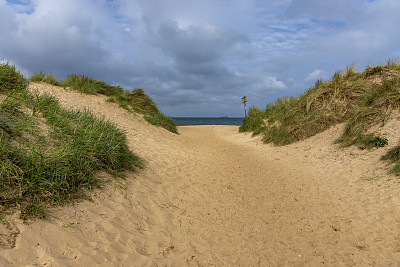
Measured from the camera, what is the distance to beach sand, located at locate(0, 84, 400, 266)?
117 inches

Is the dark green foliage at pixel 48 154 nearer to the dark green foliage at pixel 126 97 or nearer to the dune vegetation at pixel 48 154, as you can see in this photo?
the dune vegetation at pixel 48 154

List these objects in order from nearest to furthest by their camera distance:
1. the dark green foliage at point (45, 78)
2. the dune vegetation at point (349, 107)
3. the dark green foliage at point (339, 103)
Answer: the dune vegetation at point (349, 107) < the dark green foliage at point (339, 103) < the dark green foliage at point (45, 78)

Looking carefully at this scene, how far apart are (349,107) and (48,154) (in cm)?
1171

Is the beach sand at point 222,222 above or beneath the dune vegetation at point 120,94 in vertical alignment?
beneath

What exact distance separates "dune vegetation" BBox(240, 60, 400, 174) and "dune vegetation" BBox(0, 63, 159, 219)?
745cm

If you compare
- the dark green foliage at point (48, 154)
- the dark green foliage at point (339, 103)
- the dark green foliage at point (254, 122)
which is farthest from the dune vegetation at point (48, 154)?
the dark green foliage at point (254, 122)

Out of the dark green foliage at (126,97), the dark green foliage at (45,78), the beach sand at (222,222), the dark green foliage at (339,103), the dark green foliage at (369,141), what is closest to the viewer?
the beach sand at (222,222)

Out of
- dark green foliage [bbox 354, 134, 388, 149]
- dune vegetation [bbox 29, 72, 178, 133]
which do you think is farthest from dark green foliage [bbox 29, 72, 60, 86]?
dark green foliage [bbox 354, 134, 388, 149]

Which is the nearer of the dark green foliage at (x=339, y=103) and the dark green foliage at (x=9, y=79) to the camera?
the dark green foliage at (x=9, y=79)

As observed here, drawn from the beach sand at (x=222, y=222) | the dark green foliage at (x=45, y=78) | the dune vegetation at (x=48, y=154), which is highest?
the dark green foliage at (x=45, y=78)

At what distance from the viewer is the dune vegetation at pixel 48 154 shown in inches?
126

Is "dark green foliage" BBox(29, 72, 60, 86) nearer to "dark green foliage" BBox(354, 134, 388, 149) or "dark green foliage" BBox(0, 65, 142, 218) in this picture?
"dark green foliage" BBox(0, 65, 142, 218)

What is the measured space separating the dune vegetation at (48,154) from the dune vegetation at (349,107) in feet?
24.4

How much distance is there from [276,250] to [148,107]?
1313 centimetres
